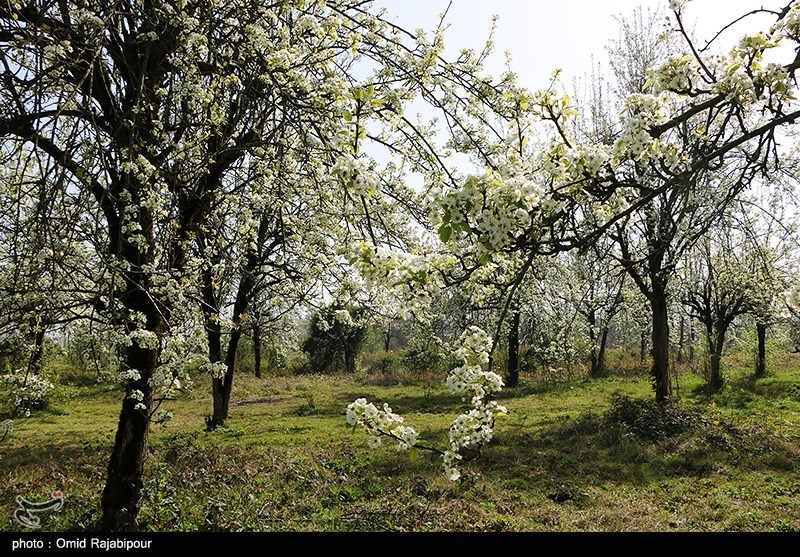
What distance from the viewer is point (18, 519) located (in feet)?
18.7

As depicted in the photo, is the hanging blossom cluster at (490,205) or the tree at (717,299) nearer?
the hanging blossom cluster at (490,205)

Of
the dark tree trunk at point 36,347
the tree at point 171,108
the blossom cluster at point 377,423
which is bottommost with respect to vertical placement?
the blossom cluster at point 377,423

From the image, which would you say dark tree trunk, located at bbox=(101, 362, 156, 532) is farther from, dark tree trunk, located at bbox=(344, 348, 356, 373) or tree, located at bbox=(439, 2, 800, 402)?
dark tree trunk, located at bbox=(344, 348, 356, 373)

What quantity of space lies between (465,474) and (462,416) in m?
5.57

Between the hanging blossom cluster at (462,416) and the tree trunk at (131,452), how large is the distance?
3790 mm

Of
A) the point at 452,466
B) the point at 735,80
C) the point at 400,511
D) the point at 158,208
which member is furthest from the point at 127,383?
the point at 735,80

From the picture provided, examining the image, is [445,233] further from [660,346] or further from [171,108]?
[660,346]

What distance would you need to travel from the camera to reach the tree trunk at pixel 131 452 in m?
5.30

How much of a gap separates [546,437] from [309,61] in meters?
8.84

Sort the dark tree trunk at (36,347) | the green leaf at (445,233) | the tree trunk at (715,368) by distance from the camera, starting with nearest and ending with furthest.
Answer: the green leaf at (445,233) < the dark tree trunk at (36,347) < the tree trunk at (715,368)

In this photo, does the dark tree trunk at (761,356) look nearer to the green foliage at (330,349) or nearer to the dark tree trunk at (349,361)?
the green foliage at (330,349)

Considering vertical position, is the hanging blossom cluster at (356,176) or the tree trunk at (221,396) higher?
the hanging blossom cluster at (356,176)

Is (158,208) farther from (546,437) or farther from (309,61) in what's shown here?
(546,437)

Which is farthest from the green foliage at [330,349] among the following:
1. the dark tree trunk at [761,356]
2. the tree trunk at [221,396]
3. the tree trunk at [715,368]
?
the dark tree trunk at [761,356]
